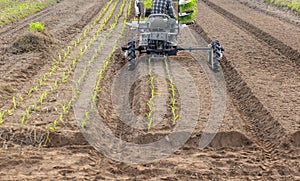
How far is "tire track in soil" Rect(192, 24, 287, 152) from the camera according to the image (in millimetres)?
5766

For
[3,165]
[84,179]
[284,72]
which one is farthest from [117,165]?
[284,72]

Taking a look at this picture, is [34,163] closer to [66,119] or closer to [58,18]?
[66,119]

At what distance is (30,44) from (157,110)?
5675mm

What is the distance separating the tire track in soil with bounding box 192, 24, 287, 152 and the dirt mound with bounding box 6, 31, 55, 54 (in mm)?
5397

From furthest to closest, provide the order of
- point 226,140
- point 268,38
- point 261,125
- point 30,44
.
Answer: point 268,38
point 30,44
point 261,125
point 226,140

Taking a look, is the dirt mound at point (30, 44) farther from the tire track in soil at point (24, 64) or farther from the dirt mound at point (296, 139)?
the dirt mound at point (296, 139)

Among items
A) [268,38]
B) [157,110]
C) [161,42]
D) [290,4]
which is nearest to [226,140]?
[157,110]

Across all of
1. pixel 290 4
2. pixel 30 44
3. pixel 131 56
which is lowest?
pixel 131 56

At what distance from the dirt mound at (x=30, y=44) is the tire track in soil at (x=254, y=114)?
5397mm

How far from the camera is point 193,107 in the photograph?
685 centimetres

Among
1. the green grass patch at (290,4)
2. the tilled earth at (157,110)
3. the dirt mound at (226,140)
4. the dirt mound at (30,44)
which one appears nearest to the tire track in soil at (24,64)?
the tilled earth at (157,110)

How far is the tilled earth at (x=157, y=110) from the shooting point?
4.95m

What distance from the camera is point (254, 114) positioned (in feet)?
22.2

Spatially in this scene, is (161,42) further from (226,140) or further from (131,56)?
(226,140)
